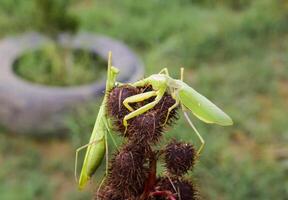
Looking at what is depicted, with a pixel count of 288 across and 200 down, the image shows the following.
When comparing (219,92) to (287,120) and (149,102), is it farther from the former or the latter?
(149,102)

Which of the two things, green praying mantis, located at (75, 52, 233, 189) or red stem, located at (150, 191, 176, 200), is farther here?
green praying mantis, located at (75, 52, 233, 189)

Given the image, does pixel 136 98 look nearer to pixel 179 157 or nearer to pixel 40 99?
pixel 179 157

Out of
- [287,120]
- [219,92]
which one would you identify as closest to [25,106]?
[219,92]

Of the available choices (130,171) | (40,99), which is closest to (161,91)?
(130,171)

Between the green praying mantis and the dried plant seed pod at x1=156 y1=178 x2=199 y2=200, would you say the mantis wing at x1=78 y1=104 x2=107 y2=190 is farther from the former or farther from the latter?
the dried plant seed pod at x1=156 y1=178 x2=199 y2=200

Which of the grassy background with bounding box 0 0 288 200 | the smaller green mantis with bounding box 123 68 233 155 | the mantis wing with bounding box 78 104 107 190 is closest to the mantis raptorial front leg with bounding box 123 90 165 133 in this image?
the smaller green mantis with bounding box 123 68 233 155
